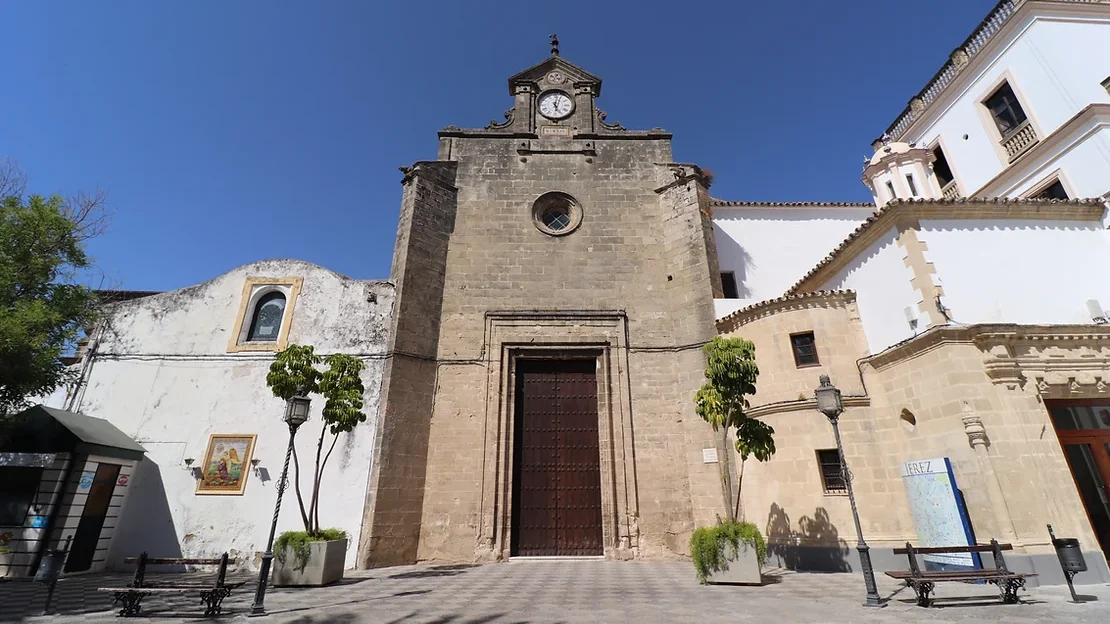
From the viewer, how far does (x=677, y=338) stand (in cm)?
1242

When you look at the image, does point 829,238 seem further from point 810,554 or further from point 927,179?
point 810,554

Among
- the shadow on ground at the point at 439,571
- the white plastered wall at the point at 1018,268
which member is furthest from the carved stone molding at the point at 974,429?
the shadow on ground at the point at 439,571

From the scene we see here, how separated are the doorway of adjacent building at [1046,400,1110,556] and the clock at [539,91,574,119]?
13.9 meters

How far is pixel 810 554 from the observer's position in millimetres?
8938

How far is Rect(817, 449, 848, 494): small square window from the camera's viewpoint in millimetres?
9156

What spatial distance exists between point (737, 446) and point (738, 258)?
8.11m

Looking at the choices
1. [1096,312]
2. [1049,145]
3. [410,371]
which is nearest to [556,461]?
[410,371]

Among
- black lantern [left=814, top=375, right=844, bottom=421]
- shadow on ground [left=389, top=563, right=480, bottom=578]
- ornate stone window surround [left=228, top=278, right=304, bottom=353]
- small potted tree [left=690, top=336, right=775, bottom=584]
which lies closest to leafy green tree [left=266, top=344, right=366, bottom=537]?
shadow on ground [left=389, top=563, right=480, bottom=578]

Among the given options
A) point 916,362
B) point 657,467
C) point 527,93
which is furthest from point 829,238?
point 527,93

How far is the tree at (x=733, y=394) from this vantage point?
8.22m

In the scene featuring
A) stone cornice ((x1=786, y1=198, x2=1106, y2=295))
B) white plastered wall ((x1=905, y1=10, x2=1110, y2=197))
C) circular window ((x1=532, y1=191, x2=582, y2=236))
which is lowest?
stone cornice ((x1=786, y1=198, x2=1106, y2=295))

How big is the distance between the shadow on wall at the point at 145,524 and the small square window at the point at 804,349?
13.7 metres

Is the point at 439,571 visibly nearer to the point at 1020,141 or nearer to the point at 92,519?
the point at 92,519

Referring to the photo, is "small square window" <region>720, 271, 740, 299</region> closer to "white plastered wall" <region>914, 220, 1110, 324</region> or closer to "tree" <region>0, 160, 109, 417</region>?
"white plastered wall" <region>914, 220, 1110, 324</region>
